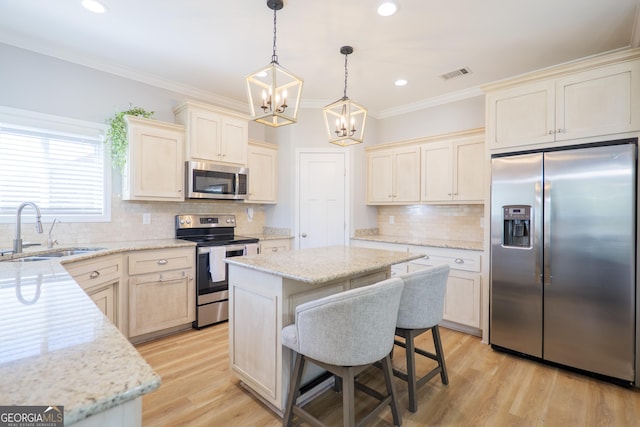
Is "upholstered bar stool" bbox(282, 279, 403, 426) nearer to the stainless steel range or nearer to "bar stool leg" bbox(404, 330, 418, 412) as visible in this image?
"bar stool leg" bbox(404, 330, 418, 412)

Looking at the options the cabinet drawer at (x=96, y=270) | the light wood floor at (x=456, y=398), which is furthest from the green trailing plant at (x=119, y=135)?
the light wood floor at (x=456, y=398)

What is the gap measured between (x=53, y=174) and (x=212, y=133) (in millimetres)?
1593

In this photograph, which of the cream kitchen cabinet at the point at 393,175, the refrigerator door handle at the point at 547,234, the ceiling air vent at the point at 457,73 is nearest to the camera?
the refrigerator door handle at the point at 547,234

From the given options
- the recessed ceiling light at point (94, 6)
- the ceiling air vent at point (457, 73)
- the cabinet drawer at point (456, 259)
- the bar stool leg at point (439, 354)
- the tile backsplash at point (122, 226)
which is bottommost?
the bar stool leg at point (439, 354)

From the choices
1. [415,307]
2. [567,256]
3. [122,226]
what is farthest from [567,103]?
[122,226]

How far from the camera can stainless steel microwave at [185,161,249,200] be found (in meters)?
3.53

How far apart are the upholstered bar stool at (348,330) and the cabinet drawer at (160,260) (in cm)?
202

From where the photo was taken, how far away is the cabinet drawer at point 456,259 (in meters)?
3.21

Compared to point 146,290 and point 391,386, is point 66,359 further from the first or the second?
point 146,290

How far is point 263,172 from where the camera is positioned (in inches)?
173

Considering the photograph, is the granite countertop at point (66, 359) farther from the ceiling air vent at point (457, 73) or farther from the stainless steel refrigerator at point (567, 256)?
the ceiling air vent at point (457, 73)

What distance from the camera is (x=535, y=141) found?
8.93ft

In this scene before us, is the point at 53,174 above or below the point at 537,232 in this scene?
above

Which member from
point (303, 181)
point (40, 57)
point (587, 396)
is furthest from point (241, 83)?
point (587, 396)
